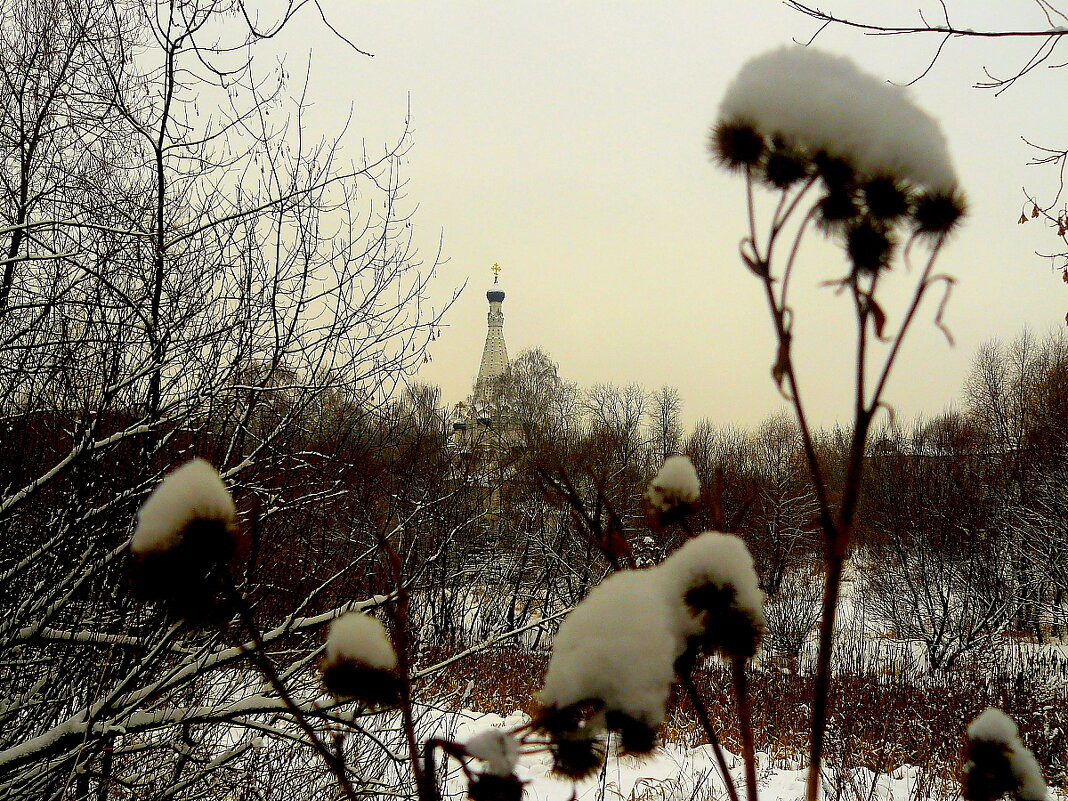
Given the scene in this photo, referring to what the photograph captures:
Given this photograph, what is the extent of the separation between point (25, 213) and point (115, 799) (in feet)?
9.34

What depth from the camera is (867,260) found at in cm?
40

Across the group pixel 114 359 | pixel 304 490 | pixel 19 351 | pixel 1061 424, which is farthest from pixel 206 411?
pixel 1061 424

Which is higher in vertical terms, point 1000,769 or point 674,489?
point 674,489

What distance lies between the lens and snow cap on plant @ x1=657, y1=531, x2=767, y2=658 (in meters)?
0.37

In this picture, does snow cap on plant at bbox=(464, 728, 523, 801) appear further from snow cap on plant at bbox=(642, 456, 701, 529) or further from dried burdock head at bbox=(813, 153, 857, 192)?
dried burdock head at bbox=(813, 153, 857, 192)

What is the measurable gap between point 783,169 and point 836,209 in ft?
0.13

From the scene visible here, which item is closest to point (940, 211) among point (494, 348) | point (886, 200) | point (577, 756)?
point (886, 200)

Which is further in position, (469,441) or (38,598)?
(469,441)

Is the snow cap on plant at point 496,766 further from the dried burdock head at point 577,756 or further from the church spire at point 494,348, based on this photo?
the church spire at point 494,348

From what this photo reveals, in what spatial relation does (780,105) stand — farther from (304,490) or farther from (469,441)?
(469,441)

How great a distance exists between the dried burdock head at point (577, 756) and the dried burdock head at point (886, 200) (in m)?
0.31

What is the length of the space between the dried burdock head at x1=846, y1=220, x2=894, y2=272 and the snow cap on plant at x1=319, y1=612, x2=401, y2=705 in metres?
0.33

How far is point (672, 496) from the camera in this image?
51 cm

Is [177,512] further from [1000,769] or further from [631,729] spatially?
[1000,769]
